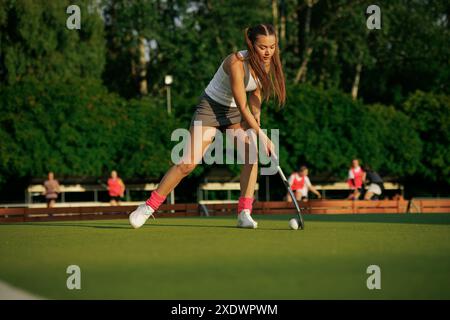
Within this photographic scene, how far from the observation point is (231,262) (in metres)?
7.09

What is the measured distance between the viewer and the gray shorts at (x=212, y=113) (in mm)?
10586

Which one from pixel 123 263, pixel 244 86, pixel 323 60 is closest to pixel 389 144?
pixel 323 60

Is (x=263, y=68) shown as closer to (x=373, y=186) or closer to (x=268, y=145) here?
(x=268, y=145)

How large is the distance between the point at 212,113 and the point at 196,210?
950 centimetres

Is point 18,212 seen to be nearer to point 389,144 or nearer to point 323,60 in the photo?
point 389,144

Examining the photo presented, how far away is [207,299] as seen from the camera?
5402 mm

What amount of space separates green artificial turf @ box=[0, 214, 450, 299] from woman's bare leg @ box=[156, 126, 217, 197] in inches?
20.2

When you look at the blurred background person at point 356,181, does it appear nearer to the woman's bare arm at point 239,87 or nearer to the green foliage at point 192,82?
the green foliage at point 192,82

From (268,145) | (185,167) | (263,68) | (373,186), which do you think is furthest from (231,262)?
(373,186)

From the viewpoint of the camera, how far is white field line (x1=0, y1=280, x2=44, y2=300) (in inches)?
219

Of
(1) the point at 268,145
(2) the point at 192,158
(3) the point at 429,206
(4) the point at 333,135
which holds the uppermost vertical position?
(1) the point at 268,145

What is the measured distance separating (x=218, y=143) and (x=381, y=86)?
1952 centimetres

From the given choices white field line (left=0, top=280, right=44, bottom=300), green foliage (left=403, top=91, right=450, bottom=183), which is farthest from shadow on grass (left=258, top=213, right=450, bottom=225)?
green foliage (left=403, top=91, right=450, bottom=183)

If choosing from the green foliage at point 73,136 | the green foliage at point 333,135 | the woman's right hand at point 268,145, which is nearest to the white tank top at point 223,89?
the woman's right hand at point 268,145
